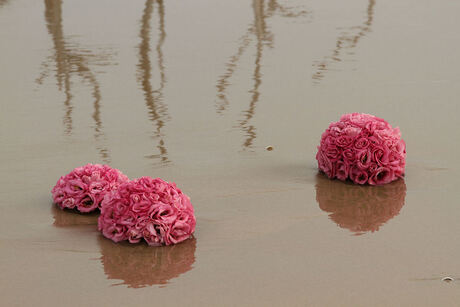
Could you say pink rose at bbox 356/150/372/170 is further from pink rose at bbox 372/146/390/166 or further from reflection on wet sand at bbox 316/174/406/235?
reflection on wet sand at bbox 316/174/406/235

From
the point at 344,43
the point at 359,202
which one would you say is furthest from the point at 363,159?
the point at 344,43

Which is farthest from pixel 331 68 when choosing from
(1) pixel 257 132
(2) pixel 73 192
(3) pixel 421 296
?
(3) pixel 421 296

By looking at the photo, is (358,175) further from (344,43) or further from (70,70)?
(344,43)

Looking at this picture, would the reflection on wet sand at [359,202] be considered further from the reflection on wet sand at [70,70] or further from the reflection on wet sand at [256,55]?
the reflection on wet sand at [70,70]

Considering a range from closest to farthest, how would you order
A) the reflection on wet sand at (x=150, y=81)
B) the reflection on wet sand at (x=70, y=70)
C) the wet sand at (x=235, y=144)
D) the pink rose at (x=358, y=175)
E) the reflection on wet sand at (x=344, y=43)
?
the wet sand at (x=235, y=144) < the pink rose at (x=358, y=175) < the reflection on wet sand at (x=150, y=81) < the reflection on wet sand at (x=70, y=70) < the reflection on wet sand at (x=344, y=43)

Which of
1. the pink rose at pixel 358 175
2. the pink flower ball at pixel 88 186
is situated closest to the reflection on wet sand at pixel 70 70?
the pink flower ball at pixel 88 186

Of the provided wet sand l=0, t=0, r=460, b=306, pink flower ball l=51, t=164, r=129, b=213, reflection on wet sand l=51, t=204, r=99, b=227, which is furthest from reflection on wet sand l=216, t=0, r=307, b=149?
reflection on wet sand l=51, t=204, r=99, b=227
